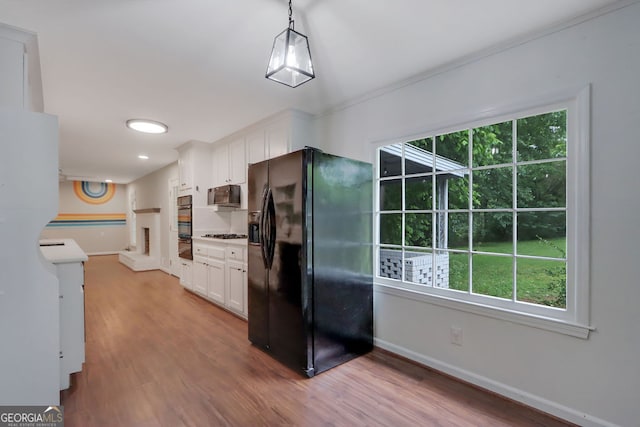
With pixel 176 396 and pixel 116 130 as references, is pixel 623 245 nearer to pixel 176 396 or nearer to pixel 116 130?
pixel 176 396

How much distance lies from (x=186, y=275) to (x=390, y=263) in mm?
3615

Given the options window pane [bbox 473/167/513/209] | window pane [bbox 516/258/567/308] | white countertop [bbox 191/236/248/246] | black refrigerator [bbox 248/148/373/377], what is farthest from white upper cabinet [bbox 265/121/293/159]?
window pane [bbox 516/258/567/308]

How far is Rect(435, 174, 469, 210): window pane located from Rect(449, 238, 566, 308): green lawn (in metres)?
0.38

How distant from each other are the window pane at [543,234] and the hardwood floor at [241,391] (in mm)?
1030

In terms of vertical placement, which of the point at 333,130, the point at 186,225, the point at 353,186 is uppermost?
the point at 333,130

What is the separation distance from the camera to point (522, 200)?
2.00 meters

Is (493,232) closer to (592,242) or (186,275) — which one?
(592,242)

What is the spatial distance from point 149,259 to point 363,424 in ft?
22.0

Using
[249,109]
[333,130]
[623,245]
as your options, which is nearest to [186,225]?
[249,109]

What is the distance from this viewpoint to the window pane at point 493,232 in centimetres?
206

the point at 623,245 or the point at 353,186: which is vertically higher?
the point at 353,186

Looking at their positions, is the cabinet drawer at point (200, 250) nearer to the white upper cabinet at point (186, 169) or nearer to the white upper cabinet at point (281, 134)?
the white upper cabinet at point (186, 169)

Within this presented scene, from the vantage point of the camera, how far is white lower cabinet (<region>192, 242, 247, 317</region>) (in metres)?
3.41

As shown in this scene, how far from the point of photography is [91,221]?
31.7 feet
